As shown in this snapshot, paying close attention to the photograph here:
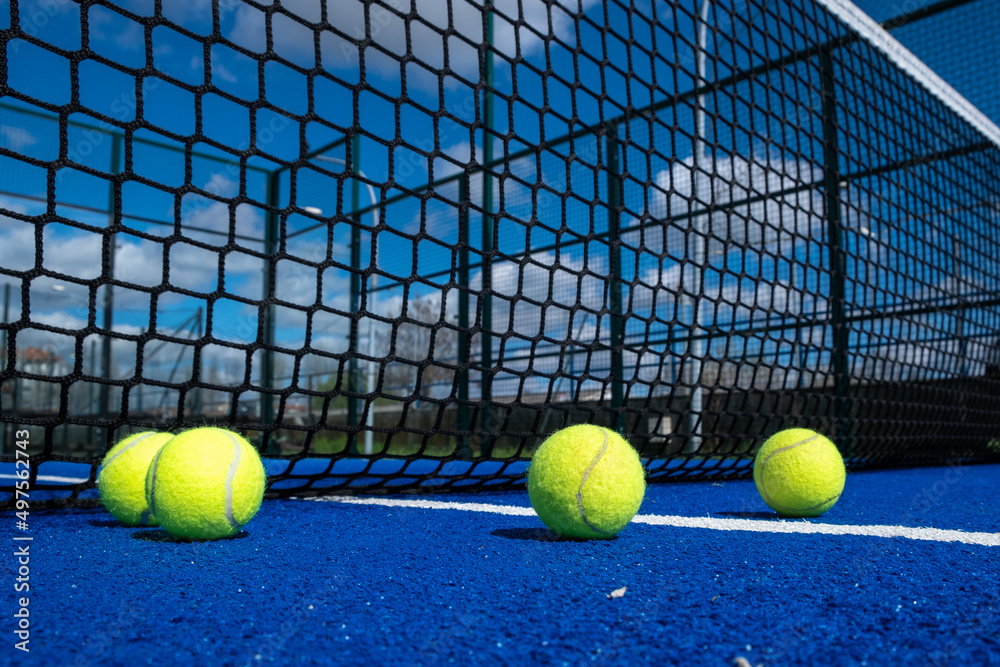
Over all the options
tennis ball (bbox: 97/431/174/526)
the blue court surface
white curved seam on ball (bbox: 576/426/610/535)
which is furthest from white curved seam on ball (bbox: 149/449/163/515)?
white curved seam on ball (bbox: 576/426/610/535)

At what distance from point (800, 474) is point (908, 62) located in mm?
3864

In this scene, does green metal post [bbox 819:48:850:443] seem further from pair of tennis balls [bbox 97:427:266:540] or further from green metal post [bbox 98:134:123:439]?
green metal post [bbox 98:134:123:439]

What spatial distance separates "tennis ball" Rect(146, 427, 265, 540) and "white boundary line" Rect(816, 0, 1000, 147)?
4073mm

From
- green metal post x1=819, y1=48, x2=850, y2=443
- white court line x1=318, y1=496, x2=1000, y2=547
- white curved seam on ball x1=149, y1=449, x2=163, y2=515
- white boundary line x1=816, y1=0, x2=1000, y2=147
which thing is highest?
white boundary line x1=816, y1=0, x2=1000, y2=147

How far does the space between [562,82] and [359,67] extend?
0.97m

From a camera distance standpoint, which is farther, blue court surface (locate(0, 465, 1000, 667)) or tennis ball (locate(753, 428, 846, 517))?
tennis ball (locate(753, 428, 846, 517))

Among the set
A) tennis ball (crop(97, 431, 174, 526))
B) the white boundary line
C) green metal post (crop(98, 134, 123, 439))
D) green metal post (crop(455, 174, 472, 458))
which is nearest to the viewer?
tennis ball (crop(97, 431, 174, 526))

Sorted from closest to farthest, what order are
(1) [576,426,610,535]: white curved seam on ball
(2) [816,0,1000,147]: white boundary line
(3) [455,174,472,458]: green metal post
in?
1. (1) [576,426,610,535]: white curved seam on ball
2. (3) [455,174,472,458]: green metal post
3. (2) [816,0,1000,147]: white boundary line

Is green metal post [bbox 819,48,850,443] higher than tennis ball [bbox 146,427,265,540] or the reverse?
higher

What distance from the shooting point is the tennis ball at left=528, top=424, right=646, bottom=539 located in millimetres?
1739

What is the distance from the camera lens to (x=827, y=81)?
4473mm

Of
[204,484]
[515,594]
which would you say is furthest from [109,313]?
[515,594]

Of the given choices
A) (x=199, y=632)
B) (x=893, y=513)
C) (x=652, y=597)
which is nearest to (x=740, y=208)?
(x=893, y=513)

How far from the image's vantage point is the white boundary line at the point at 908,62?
14.2ft
